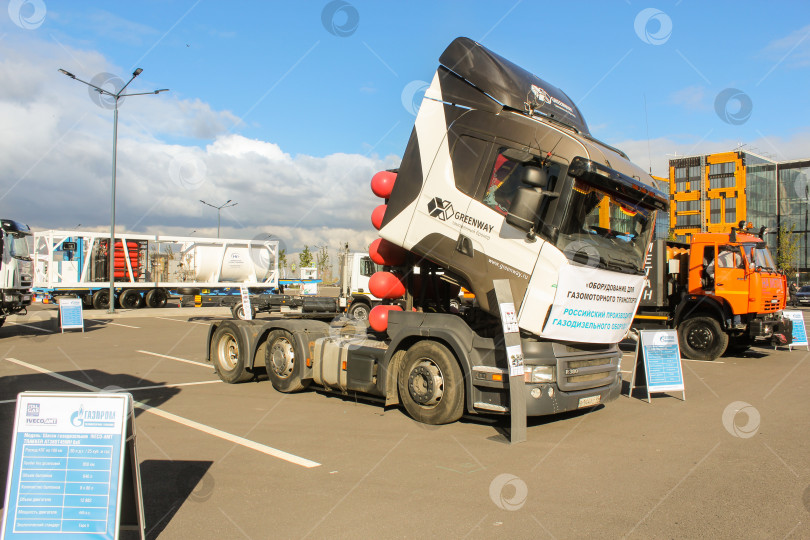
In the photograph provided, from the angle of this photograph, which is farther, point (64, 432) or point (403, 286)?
point (403, 286)

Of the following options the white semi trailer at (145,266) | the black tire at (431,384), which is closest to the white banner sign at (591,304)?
the black tire at (431,384)

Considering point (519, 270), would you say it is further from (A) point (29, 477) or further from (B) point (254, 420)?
(A) point (29, 477)

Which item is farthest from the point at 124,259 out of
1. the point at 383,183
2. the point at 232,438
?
the point at 232,438

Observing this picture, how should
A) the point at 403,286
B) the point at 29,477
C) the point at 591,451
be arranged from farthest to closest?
the point at 403,286 < the point at 591,451 < the point at 29,477

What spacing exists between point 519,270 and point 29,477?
15.2ft

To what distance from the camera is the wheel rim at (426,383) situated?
6746mm

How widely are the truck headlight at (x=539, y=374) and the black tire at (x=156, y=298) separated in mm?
27236

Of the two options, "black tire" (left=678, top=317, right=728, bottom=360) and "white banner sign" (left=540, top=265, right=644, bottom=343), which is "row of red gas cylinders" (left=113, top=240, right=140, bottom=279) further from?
"white banner sign" (left=540, top=265, right=644, bottom=343)

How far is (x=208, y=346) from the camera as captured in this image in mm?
10055

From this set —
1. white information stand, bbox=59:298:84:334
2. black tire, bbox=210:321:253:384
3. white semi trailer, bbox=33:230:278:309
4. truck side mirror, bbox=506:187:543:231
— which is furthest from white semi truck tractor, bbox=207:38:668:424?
white semi trailer, bbox=33:230:278:309

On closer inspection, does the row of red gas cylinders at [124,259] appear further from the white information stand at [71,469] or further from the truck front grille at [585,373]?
the white information stand at [71,469]

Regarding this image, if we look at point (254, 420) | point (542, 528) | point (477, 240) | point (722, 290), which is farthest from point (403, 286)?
point (722, 290)

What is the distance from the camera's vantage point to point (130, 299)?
29094 millimetres

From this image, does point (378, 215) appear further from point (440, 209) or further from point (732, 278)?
point (732, 278)
